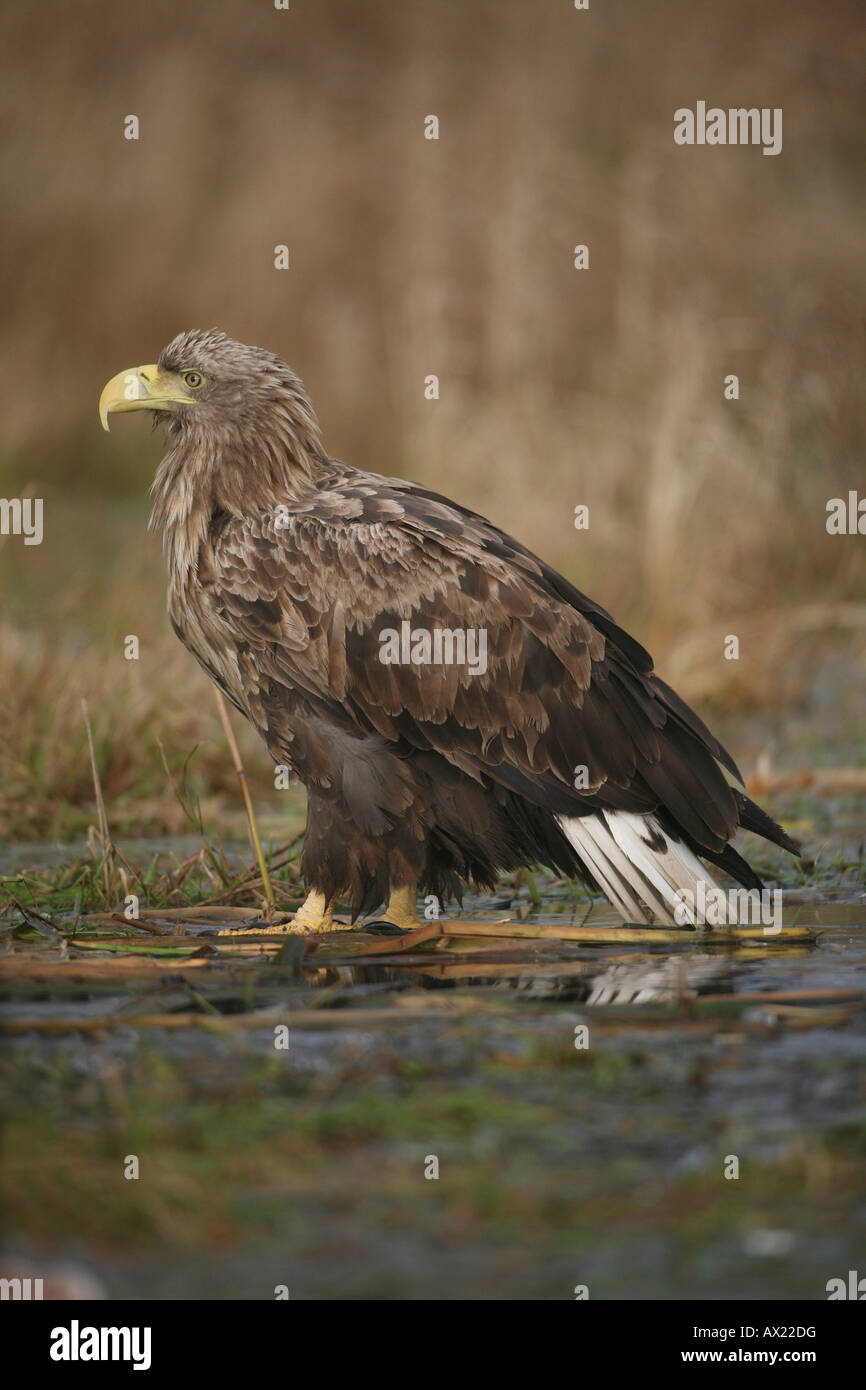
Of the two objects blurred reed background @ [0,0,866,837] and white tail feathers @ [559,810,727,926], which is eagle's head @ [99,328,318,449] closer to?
white tail feathers @ [559,810,727,926]

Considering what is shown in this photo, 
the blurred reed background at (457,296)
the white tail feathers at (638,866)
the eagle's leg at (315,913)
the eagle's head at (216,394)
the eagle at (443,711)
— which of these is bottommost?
the eagle's leg at (315,913)

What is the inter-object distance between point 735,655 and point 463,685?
417cm

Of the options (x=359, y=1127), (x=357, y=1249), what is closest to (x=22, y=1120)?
(x=359, y=1127)

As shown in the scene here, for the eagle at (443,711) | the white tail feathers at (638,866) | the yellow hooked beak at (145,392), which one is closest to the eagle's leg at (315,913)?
the eagle at (443,711)

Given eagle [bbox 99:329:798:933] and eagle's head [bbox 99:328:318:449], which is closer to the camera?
eagle [bbox 99:329:798:933]

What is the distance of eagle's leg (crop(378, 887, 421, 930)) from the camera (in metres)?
6.20

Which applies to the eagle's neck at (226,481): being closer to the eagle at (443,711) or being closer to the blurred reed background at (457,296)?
the eagle at (443,711)

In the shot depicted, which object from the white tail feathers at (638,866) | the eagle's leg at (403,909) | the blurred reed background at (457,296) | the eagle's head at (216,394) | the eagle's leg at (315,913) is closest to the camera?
the white tail feathers at (638,866)

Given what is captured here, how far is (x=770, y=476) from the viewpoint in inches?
415

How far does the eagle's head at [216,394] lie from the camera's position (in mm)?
6359

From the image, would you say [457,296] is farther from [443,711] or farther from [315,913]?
[315,913]

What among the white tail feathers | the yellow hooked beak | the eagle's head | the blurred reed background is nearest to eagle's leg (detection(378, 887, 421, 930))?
the white tail feathers

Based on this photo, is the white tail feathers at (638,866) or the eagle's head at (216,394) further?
the eagle's head at (216,394)

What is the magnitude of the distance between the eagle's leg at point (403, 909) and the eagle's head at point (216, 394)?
4.65 ft
